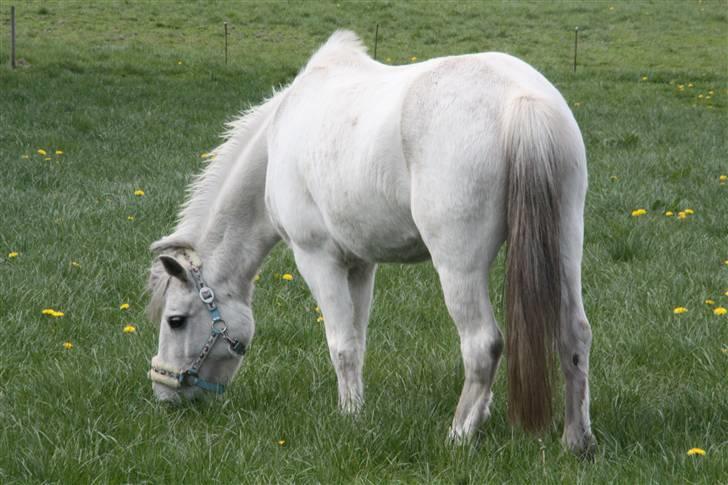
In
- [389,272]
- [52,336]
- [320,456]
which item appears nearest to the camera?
[320,456]

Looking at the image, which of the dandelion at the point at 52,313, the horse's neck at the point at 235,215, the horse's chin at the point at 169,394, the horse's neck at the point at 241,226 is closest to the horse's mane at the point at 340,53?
the horse's neck at the point at 235,215

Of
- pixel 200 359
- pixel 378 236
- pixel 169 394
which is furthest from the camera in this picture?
pixel 200 359

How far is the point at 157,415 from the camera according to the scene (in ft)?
13.6

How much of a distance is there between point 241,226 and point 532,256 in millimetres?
1858

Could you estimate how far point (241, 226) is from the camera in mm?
4719

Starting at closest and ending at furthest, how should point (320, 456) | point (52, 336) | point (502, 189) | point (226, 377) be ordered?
point (502, 189) → point (320, 456) → point (226, 377) → point (52, 336)

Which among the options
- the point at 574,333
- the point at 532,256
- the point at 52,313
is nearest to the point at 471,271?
the point at 532,256

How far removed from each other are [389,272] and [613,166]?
3967mm

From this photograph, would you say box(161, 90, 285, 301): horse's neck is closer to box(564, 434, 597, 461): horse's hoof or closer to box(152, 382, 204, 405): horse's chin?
box(152, 382, 204, 405): horse's chin

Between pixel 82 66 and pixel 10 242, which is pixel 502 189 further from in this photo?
pixel 82 66

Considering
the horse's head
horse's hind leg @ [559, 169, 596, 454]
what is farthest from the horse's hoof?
the horse's head

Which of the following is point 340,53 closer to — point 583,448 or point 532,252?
point 532,252

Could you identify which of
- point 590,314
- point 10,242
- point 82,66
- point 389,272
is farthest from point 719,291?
point 82,66

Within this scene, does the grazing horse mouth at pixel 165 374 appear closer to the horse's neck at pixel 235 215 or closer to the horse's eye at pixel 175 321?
the horse's eye at pixel 175 321
